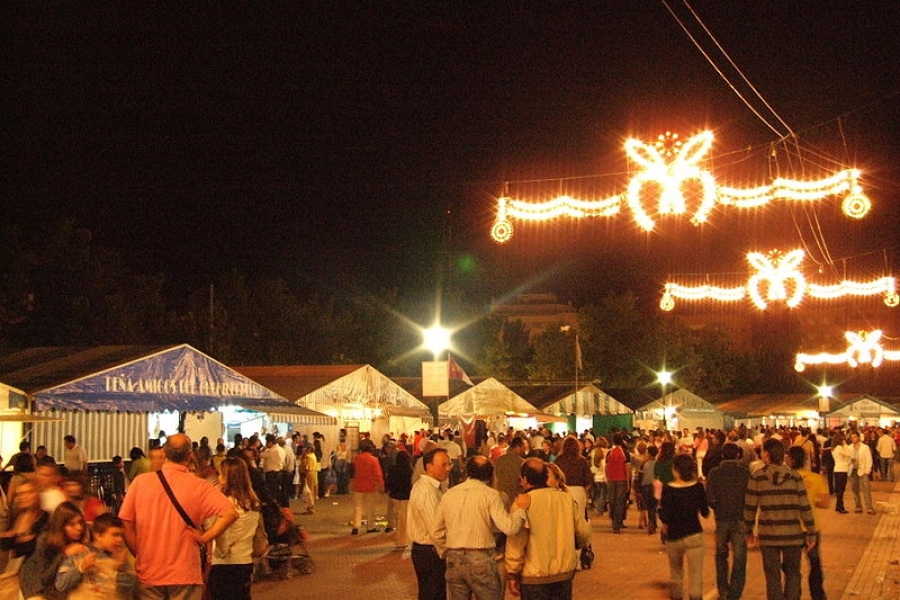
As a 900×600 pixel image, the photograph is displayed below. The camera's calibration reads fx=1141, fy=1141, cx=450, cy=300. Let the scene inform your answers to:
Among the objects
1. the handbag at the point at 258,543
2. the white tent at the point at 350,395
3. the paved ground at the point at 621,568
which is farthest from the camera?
the white tent at the point at 350,395

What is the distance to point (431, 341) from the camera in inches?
912

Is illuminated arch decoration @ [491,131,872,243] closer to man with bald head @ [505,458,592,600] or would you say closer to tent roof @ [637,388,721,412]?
man with bald head @ [505,458,592,600]

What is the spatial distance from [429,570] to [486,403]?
2793cm

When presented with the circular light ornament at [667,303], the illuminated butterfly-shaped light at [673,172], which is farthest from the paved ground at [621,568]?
the circular light ornament at [667,303]

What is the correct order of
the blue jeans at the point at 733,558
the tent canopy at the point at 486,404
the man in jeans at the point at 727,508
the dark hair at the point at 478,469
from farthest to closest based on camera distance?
the tent canopy at the point at 486,404 < the man in jeans at the point at 727,508 < the blue jeans at the point at 733,558 < the dark hair at the point at 478,469

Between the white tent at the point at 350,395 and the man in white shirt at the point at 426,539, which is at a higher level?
the white tent at the point at 350,395

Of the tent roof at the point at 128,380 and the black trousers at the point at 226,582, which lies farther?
the tent roof at the point at 128,380

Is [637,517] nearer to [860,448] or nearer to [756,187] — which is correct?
[860,448]

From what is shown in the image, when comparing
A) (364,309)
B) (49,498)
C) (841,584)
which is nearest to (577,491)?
(841,584)

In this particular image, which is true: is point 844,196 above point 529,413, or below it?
above

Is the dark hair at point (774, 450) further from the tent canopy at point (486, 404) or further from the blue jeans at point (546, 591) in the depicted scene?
the tent canopy at point (486, 404)

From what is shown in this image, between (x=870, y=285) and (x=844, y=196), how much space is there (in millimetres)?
14584

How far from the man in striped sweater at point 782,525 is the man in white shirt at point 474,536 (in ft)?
11.1

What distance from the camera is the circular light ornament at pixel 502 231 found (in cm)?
1994
